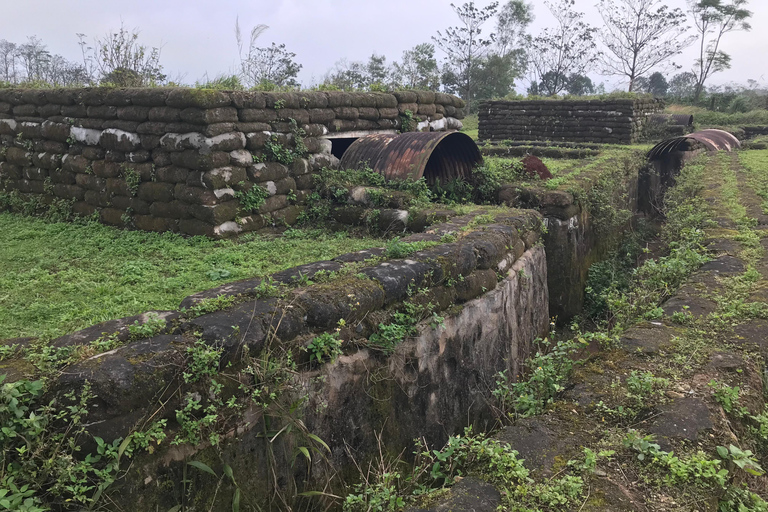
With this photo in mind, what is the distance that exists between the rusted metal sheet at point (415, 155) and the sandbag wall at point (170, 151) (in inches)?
16.0

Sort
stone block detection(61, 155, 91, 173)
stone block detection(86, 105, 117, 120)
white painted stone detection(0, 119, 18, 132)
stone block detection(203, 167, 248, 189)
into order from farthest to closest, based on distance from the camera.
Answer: white painted stone detection(0, 119, 18, 132) < stone block detection(61, 155, 91, 173) < stone block detection(86, 105, 117, 120) < stone block detection(203, 167, 248, 189)

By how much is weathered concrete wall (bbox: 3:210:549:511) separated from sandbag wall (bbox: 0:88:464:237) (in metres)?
2.35

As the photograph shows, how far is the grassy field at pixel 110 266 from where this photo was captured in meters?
3.61

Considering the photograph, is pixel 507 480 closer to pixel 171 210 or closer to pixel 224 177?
pixel 224 177

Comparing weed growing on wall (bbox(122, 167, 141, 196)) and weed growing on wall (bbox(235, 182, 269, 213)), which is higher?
weed growing on wall (bbox(122, 167, 141, 196))

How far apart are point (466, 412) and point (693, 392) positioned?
179 cm

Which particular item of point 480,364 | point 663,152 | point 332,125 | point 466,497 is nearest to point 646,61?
point 663,152

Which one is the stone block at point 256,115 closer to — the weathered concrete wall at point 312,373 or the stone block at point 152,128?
the stone block at point 152,128

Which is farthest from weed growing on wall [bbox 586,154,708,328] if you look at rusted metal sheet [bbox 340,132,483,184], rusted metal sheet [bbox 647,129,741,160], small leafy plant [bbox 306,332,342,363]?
rusted metal sheet [bbox 647,129,741,160]

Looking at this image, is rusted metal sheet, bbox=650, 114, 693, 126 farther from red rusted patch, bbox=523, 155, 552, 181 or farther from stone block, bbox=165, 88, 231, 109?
stone block, bbox=165, 88, 231, 109

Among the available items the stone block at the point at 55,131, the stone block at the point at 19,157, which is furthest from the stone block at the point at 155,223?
the stone block at the point at 19,157

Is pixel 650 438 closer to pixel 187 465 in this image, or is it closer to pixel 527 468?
pixel 527 468

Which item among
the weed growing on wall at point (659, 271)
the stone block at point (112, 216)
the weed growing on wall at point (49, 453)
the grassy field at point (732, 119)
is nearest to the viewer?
the weed growing on wall at point (49, 453)

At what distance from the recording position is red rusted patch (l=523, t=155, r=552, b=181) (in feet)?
26.5
